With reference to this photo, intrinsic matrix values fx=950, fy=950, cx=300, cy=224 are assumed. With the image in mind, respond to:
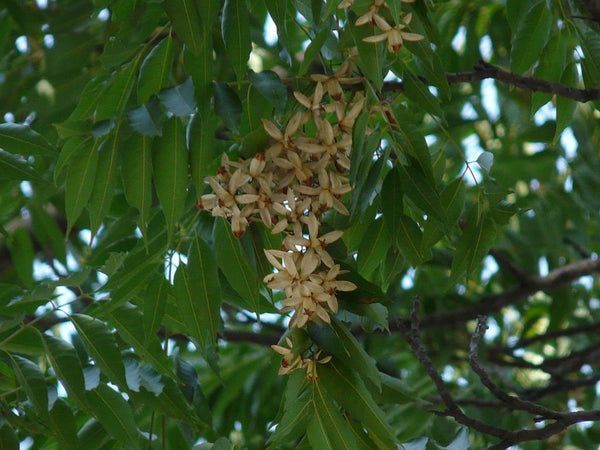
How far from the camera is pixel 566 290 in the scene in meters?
2.91

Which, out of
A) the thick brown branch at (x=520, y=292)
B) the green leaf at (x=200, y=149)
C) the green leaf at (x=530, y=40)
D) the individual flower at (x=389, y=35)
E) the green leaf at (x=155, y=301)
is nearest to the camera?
the individual flower at (x=389, y=35)

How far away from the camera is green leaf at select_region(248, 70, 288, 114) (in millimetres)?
1335

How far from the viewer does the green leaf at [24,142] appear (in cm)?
151

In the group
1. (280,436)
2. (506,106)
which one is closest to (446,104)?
(506,106)

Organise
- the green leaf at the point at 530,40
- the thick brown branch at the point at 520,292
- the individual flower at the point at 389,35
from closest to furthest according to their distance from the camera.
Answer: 1. the individual flower at the point at 389,35
2. the green leaf at the point at 530,40
3. the thick brown branch at the point at 520,292

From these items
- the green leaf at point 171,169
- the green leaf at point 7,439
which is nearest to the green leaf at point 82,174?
the green leaf at point 171,169

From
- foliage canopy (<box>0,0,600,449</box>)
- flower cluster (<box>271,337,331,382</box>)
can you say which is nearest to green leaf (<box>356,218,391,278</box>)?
foliage canopy (<box>0,0,600,449</box>)

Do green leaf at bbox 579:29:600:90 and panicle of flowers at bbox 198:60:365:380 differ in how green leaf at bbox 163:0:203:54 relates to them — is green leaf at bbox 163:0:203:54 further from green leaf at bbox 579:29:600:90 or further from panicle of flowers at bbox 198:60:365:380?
green leaf at bbox 579:29:600:90

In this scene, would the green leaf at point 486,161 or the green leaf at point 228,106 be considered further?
the green leaf at point 486,161

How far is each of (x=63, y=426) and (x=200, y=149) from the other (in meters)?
0.49

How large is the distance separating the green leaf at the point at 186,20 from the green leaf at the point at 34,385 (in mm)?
536

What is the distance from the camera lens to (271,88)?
1345 mm

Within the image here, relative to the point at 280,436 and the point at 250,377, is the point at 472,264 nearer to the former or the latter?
the point at 280,436

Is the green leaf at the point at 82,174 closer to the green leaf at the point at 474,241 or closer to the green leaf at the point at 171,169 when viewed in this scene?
the green leaf at the point at 171,169
